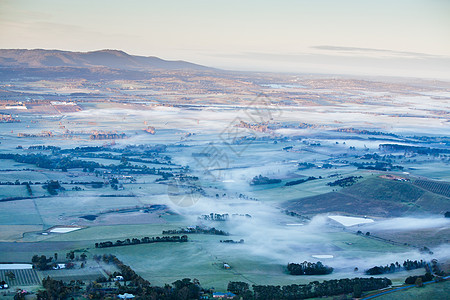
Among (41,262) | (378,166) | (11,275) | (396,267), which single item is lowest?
(396,267)

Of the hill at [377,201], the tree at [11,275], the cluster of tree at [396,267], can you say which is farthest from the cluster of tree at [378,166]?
the tree at [11,275]

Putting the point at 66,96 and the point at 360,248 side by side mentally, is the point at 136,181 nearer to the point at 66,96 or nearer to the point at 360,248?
the point at 360,248

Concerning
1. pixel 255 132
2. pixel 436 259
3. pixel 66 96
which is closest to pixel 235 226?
pixel 436 259

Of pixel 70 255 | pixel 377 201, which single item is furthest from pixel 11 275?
pixel 377 201

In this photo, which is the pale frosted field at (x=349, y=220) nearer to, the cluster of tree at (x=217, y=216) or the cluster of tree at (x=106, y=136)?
the cluster of tree at (x=217, y=216)

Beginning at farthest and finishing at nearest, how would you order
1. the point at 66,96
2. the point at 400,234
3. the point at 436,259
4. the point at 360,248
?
the point at 66,96 → the point at 400,234 → the point at 360,248 → the point at 436,259

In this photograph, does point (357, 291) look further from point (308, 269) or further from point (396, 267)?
point (396, 267)
